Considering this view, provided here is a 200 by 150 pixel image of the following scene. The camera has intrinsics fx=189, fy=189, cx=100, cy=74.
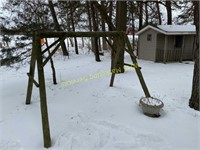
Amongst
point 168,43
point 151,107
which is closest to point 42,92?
point 151,107

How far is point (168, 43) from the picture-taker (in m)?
12.9

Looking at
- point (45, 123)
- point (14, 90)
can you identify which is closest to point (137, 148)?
point (45, 123)

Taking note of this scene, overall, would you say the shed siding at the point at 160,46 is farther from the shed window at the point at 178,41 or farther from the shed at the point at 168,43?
the shed window at the point at 178,41

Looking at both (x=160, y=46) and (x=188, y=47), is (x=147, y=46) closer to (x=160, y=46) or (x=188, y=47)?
(x=160, y=46)

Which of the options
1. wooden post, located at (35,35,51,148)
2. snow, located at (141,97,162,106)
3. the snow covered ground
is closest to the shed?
the snow covered ground

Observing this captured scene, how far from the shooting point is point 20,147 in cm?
341

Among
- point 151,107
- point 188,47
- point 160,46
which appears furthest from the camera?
point 188,47

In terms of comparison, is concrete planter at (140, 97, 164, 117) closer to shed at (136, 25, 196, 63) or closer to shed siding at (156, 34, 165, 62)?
shed at (136, 25, 196, 63)

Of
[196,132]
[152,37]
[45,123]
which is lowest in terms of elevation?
[196,132]

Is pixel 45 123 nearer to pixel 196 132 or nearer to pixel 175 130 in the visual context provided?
pixel 175 130

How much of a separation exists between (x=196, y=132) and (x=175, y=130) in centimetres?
42

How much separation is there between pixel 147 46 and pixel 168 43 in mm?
1413

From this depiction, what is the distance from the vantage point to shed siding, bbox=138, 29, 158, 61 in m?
12.9

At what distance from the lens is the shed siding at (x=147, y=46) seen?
12.9 m
